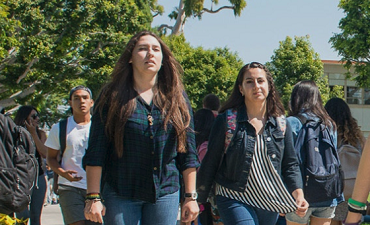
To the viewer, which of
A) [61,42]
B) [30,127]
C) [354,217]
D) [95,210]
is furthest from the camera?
[61,42]

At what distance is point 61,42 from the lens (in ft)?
84.9

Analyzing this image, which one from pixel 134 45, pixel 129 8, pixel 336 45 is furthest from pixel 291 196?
pixel 336 45

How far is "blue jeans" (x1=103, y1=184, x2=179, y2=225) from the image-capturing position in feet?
11.3

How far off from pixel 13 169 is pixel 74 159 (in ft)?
3.20

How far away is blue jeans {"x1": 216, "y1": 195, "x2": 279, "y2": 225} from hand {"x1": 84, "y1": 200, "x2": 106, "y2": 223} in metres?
1.18

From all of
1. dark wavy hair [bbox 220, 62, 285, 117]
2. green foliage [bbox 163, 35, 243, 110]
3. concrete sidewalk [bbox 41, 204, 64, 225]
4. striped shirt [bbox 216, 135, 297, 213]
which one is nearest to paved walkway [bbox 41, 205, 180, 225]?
concrete sidewalk [bbox 41, 204, 64, 225]

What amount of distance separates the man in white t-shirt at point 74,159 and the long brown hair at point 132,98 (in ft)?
6.88

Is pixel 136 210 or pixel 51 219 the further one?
pixel 51 219

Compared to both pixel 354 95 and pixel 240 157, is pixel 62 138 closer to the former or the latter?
pixel 240 157

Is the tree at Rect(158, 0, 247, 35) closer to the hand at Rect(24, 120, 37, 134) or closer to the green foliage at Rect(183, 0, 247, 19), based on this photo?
the green foliage at Rect(183, 0, 247, 19)

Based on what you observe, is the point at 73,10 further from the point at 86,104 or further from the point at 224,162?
the point at 224,162

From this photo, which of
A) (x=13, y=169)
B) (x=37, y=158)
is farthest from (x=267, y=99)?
(x=37, y=158)

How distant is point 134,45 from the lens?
151 inches

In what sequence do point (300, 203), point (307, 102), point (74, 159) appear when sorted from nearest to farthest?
1. point (300, 203)
2. point (307, 102)
3. point (74, 159)
